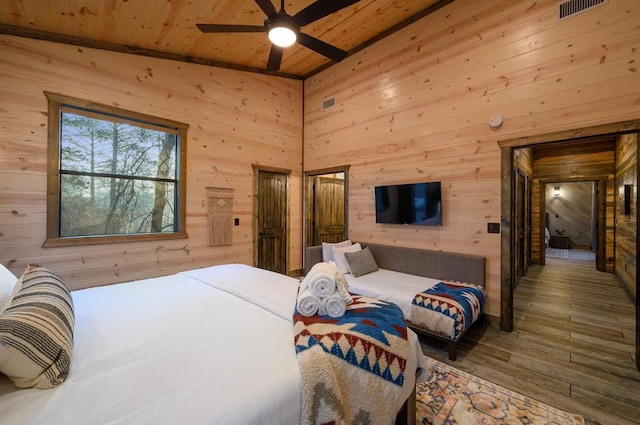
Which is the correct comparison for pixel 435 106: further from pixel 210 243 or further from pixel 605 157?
pixel 605 157

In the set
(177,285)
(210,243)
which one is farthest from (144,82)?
(177,285)

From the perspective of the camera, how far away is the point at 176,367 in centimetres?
108

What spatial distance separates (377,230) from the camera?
4.18 metres

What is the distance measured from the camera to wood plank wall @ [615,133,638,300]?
13.0 ft

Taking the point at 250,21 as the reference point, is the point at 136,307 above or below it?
below

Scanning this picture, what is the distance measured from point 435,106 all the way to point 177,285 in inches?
139

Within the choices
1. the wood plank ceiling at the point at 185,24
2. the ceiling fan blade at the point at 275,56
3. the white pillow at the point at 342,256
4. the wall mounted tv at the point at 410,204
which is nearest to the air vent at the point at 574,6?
the wood plank ceiling at the point at 185,24

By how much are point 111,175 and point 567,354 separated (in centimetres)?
519

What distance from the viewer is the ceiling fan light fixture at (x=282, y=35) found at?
2163 mm

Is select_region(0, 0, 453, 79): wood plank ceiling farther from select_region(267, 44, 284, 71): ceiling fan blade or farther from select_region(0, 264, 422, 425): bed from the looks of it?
select_region(0, 264, 422, 425): bed

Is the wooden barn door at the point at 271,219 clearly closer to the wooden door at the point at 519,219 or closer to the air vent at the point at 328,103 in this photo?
the air vent at the point at 328,103

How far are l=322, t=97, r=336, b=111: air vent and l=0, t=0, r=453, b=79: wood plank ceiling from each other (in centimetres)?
75

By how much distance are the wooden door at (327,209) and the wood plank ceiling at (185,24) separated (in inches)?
91.9

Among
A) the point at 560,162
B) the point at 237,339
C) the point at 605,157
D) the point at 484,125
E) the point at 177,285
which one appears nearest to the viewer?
the point at 237,339
